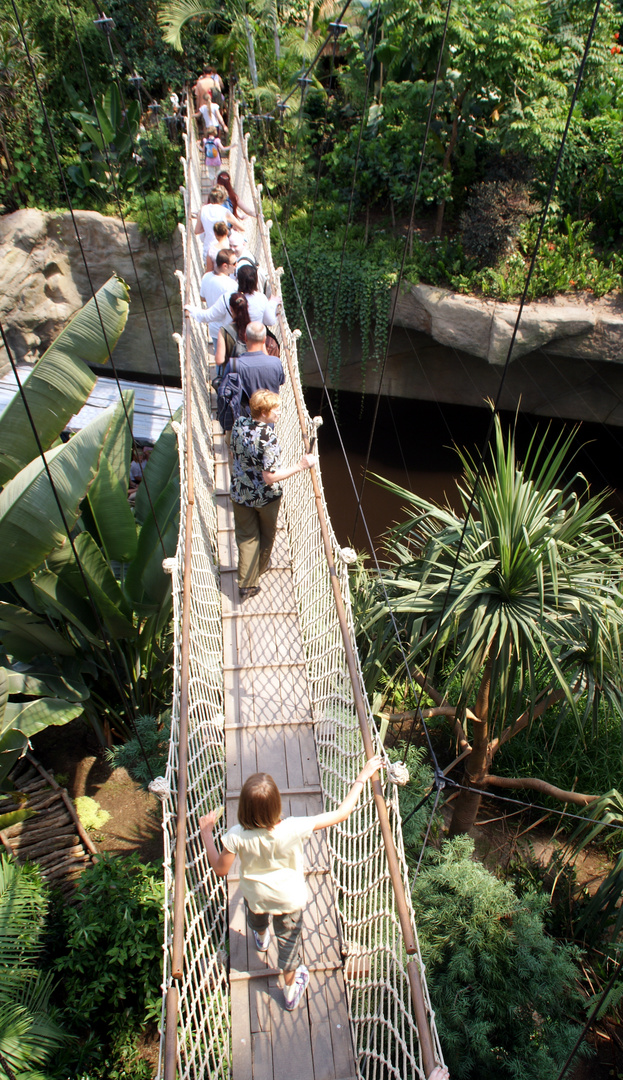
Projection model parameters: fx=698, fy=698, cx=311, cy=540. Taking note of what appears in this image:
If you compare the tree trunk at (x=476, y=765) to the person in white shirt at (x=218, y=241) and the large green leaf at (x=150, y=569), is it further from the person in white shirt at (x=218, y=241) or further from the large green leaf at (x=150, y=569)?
the person in white shirt at (x=218, y=241)

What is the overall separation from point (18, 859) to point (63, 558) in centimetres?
138

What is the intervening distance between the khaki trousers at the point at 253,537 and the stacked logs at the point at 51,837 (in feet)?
5.14

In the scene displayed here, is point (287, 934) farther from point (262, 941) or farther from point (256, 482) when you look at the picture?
point (256, 482)

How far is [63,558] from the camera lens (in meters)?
3.31

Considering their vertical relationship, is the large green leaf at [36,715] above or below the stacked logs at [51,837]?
above

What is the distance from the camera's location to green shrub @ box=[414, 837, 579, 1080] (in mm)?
2189

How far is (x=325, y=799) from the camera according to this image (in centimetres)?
214

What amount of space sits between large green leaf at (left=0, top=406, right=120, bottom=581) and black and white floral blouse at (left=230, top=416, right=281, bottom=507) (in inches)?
27.0

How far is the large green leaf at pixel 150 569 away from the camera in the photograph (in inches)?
131

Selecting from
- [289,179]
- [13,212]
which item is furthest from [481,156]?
[13,212]

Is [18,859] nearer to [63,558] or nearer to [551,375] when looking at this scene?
[63,558]

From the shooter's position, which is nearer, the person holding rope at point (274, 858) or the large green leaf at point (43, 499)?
the person holding rope at point (274, 858)

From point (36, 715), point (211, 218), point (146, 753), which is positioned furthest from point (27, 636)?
point (211, 218)

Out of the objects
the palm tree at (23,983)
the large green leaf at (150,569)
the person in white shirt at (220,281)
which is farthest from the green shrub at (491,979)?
the person in white shirt at (220,281)
